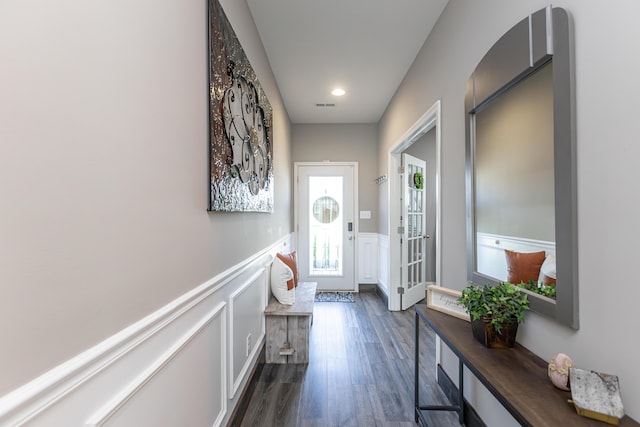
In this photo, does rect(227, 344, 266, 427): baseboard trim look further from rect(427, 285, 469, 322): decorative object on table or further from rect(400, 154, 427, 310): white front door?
rect(400, 154, 427, 310): white front door

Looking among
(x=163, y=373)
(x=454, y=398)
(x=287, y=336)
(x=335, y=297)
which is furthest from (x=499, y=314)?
(x=335, y=297)

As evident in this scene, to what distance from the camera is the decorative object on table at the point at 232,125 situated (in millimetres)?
1369

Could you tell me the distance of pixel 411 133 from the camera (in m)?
2.83

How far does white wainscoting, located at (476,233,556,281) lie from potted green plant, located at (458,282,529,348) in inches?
6.8

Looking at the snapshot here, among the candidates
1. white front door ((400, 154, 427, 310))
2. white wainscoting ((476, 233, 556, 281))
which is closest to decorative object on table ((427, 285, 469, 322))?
white wainscoting ((476, 233, 556, 281))

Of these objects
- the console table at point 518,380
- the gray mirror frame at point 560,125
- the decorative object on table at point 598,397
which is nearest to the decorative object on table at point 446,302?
the console table at point 518,380

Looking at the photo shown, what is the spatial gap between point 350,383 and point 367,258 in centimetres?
256

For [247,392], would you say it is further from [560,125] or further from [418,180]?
[418,180]

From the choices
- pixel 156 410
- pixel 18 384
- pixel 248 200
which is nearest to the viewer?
pixel 18 384

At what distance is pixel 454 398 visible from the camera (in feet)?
6.17

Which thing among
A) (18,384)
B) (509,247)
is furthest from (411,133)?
(18,384)

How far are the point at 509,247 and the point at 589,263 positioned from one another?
0.40 metres

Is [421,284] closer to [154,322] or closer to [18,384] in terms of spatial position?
[154,322]

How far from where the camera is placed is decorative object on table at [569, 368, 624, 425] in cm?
77
